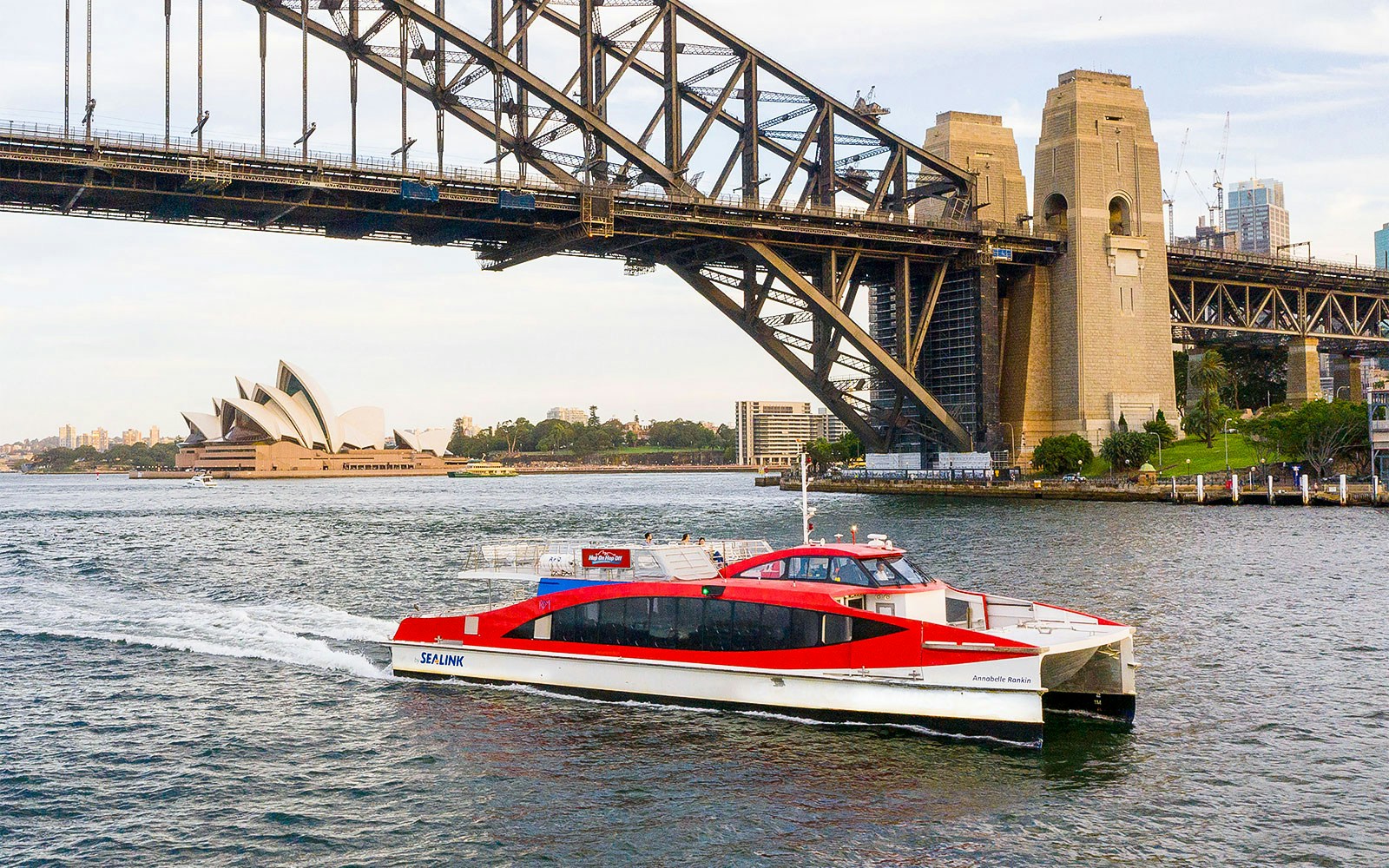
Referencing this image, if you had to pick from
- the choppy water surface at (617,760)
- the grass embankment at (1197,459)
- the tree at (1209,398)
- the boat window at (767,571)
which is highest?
the tree at (1209,398)

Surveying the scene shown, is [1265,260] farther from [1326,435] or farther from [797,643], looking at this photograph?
[797,643]

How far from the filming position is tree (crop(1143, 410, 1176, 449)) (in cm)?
10150

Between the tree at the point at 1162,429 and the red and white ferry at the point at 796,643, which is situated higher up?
the tree at the point at 1162,429

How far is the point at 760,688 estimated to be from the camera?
2266cm

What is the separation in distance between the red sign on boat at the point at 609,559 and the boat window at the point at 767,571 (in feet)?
9.69

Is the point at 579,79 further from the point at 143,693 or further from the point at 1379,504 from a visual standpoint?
the point at 143,693

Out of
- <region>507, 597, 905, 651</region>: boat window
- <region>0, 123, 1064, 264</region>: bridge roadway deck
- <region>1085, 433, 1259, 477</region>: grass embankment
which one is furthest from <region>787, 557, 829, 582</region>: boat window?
<region>1085, 433, 1259, 477</region>: grass embankment

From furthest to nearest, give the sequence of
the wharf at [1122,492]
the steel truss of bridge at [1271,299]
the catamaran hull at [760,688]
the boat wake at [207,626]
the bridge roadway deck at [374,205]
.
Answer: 1. the steel truss of bridge at [1271,299]
2. the wharf at [1122,492]
3. the bridge roadway deck at [374,205]
4. the boat wake at [207,626]
5. the catamaran hull at [760,688]

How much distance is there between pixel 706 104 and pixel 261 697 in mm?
72419

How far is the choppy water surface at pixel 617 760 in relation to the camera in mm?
16797

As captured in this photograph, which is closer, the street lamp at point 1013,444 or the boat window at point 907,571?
the boat window at point 907,571

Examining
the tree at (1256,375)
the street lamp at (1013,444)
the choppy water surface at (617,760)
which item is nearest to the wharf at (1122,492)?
the street lamp at (1013,444)

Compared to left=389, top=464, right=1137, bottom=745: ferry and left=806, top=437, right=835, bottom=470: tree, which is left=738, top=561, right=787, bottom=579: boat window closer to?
left=389, top=464, right=1137, bottom=745: ferry

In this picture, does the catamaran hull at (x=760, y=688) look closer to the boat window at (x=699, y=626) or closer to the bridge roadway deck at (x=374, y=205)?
the boat window at (x=699, y=626)
